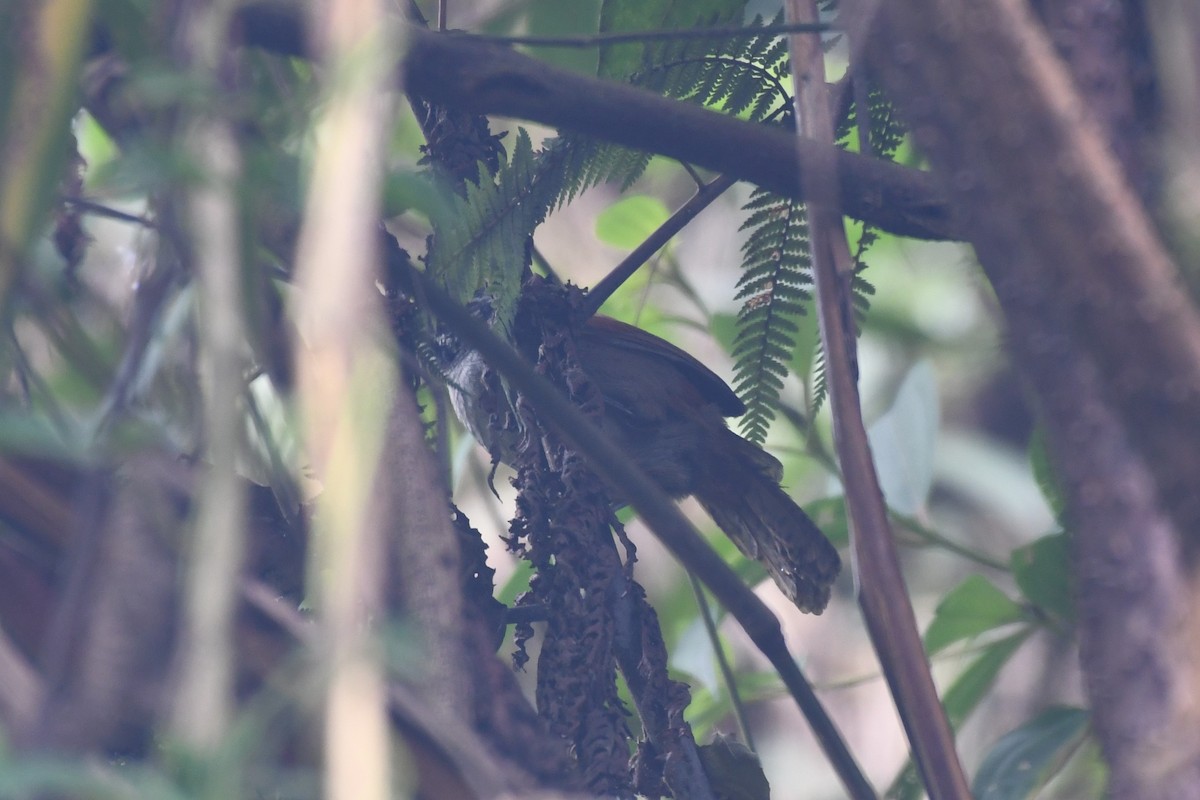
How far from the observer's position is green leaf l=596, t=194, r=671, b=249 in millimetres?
2785

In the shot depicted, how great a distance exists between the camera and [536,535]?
2045 mm

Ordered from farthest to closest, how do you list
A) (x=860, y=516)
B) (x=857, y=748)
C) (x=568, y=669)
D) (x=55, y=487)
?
(x=857, y=748)
(x=568, y=669)
(x=860, y=516)
(x=55, y=487)

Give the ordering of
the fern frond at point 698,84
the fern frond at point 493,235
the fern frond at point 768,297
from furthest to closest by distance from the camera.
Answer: the fern frond at point 768,297, the fern frond at point 698,84, the fern frond at point 493,235

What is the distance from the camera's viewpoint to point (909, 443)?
2.92 meters

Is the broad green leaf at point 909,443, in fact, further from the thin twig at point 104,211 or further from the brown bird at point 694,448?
the thin twig at point 104,211

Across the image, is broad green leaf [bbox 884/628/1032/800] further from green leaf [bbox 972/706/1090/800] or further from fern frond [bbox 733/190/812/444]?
fern frond [bbox 733/190/812/444]

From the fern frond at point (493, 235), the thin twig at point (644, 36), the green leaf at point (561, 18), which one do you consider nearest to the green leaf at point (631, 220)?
the green leaf at point (561, 18)

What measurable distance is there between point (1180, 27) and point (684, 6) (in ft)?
3.57

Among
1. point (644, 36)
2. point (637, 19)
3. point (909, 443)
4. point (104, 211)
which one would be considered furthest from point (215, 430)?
point (909, 443)

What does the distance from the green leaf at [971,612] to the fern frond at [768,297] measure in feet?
1.84

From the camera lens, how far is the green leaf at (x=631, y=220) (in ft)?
9.14

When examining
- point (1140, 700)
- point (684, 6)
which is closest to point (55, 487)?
point (1140, 700)

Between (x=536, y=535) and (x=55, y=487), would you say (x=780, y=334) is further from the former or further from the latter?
(x=55, y=487)

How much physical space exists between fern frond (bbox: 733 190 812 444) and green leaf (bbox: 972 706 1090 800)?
77cm
